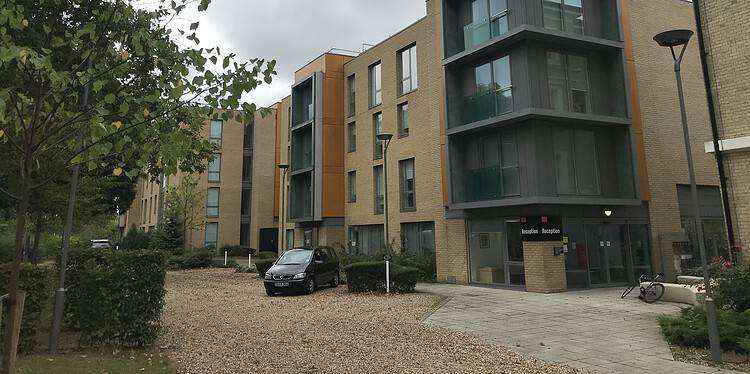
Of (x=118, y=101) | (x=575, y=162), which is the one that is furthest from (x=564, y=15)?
(x=118, y=101)

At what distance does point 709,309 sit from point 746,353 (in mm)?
1010

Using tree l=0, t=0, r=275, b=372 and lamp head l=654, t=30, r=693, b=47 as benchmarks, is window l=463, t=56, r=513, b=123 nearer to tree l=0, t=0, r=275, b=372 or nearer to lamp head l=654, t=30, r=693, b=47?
lamp head l=654, t=30, r=693, b=47

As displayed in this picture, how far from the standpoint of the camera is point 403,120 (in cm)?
2467

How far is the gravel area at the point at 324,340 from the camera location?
724 centimetres

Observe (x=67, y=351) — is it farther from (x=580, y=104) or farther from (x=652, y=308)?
(x=580, y=104)

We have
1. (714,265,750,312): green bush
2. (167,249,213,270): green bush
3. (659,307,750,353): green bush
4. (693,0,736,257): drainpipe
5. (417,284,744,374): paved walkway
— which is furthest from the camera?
(167,249,213,270): green bush

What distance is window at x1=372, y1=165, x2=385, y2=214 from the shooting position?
2581 centimetres

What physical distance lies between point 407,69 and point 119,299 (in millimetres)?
19027

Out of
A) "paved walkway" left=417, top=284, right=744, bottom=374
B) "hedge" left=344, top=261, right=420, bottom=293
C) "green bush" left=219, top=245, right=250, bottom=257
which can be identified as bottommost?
"paved walkway" left=417, top=284, right=744, bottom=374

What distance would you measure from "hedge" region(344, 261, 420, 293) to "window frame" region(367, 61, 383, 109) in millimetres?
12175

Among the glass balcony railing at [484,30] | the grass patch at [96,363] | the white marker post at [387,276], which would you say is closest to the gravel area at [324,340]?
the grass patch at [96,363]

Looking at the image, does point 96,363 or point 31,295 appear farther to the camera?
point 31,295

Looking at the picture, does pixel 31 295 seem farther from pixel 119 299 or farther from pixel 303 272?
pixel 303 272

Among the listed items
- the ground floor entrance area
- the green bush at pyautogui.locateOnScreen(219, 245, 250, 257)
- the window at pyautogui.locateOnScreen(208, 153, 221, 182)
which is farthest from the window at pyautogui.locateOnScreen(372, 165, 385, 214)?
the window at pyautogui.locateOnScreen(208, 153, 221, 182)
